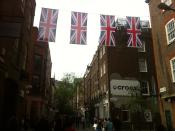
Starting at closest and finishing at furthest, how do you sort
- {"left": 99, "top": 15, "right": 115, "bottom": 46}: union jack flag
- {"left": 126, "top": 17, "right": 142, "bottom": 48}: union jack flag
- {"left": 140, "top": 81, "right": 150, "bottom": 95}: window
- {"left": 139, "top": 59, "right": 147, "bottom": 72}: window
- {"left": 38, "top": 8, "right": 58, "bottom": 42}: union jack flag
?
{"left": 38, "top": 8, "right": 58, "bottom": 42}: union jack flag
{"left": 99, "top": 15, "right": 115, "bottom": 46}: union jack flag
{"left": 126, "top": 17, "right": 142, "bottom": 48}: union jack flag
{"left": 140, "top": 81, "right": 150, "bottom": 95}: window
{"left": 139, "top": 59, "right": 147, "bottom": 72}: window

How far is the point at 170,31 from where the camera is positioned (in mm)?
21188

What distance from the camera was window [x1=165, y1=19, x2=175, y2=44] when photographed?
68.0 feet

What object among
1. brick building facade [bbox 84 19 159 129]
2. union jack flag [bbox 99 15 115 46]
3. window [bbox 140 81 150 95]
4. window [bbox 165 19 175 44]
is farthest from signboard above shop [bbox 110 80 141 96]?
union jack flag [bbox 99 15 115 46]

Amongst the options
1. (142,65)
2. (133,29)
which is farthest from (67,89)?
(133,29)

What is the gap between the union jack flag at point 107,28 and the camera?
17812mm

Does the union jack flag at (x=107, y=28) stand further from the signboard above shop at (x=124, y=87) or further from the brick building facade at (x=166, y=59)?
the signboard above shop at (x=124, y=87)

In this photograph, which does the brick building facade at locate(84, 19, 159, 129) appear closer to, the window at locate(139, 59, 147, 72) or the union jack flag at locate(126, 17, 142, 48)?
the window at locate(139, 59, 147, 72)

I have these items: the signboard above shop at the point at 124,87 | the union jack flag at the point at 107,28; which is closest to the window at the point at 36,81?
the signboard above shop at the point at 124,87

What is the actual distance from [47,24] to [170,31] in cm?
1083

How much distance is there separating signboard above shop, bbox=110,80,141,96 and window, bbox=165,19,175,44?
14070 mm

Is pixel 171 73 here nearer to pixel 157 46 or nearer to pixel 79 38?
pixel 157 46

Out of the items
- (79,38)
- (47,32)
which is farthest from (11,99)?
(79,38)

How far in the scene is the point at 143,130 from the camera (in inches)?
1273

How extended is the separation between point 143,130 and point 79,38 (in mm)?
20293
